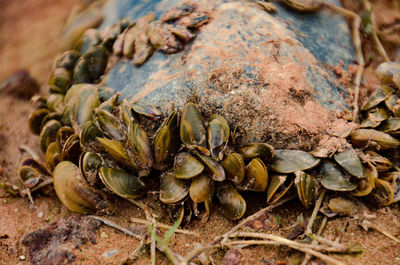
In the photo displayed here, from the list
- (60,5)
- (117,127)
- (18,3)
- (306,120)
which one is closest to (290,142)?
(306,120)

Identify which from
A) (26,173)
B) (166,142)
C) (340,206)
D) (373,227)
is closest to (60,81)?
(26,173)

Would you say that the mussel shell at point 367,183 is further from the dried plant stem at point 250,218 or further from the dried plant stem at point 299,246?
the dried plant stem at point 299,246

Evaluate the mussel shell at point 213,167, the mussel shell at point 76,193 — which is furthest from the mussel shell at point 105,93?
the mussel shell at point 213,167

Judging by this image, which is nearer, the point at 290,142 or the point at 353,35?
the point at 290,142

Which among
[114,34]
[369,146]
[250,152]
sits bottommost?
[369,146]

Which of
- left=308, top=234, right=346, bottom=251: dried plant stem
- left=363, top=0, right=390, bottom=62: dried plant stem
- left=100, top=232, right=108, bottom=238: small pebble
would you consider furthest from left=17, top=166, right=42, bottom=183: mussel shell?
left=363, top=0, right=390, bottom=62: dried plant stem

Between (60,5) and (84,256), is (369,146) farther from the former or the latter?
(60,5)

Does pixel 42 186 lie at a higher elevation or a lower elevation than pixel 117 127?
lower

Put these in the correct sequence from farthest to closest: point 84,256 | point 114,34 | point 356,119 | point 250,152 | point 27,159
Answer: point 114,34 → point 27,159 → point 356,119 → point 250,152 → point 84,256
